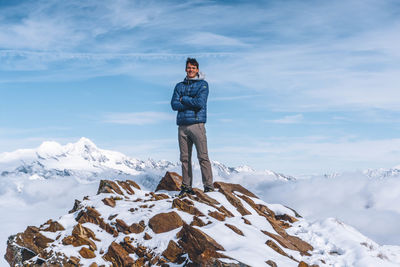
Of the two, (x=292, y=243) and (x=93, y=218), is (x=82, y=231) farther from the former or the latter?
(x=292, y=243)

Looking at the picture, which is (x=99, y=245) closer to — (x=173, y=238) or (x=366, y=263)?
(x=173, y=238)

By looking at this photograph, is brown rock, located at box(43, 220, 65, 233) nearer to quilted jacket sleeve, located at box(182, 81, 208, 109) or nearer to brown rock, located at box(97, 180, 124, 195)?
brown rock, located at box(97, 180, 124, 195)

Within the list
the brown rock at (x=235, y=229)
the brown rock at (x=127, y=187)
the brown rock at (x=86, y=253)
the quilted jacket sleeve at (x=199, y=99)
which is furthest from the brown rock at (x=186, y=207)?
the brown rock at (x=127, y=187)

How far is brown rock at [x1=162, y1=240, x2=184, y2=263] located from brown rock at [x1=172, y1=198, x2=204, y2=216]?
7.33ft

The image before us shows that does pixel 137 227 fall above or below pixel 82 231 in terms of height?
above

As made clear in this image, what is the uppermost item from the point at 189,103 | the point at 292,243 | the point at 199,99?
the point at 199,99

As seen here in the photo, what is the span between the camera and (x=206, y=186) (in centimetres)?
1716

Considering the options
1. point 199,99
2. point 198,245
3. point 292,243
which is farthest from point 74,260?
point 292,243

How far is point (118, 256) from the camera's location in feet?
42.9

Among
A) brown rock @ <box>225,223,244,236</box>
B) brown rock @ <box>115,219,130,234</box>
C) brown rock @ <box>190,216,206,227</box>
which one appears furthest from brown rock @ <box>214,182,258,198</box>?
brown rock @ <box>225,223,244,236</box>

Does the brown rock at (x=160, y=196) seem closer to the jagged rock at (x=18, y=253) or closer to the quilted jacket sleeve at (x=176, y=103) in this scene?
the quilted jacket sleeve at (x=176, y=103)

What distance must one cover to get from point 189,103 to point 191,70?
1438 millimetres

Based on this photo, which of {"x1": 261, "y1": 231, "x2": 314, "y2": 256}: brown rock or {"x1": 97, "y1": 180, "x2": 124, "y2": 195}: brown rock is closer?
{"x1": 261, "y1": 231, "x2": 314, "y2": 256}: brown rock

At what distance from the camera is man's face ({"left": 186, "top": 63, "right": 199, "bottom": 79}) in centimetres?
1581
